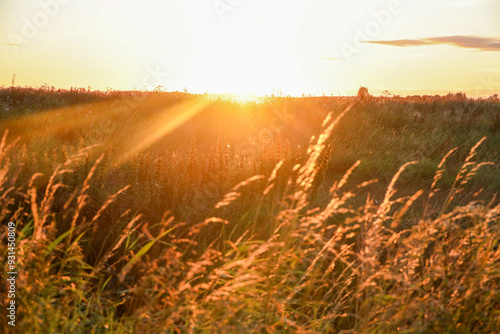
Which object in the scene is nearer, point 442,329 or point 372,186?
point 442,329

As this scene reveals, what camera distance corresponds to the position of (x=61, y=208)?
13.7 feet

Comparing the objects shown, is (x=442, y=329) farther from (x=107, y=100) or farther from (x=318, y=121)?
(x=107, y=100)

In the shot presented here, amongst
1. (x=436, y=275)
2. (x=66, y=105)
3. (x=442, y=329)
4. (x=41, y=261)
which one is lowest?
(x=442, y=329)

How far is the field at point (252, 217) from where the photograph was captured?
104 inches

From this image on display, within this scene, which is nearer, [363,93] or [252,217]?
[252,217]

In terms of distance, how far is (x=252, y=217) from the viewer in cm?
450

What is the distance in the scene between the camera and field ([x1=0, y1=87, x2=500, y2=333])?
2.63 metres

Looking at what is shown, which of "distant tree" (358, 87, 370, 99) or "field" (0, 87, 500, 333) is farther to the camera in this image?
"distant tree" (358, 87, 370, 99)

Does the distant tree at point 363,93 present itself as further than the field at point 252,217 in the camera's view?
Yes

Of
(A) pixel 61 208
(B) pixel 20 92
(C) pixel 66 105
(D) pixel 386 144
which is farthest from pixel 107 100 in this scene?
(A) pixel 61 208

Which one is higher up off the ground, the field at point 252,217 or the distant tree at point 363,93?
the distant tree at point 363,93

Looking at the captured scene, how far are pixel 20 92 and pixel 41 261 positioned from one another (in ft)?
52.1

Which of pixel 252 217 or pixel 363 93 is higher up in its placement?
pixel 363 93

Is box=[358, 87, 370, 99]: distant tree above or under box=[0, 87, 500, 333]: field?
above
